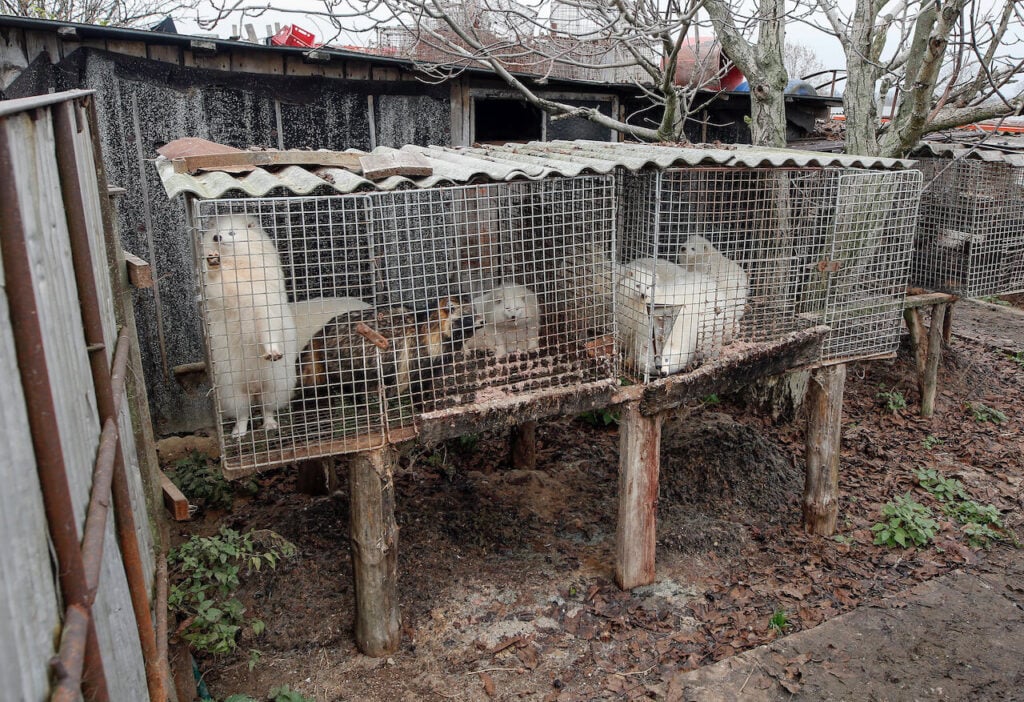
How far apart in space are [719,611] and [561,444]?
2570mm

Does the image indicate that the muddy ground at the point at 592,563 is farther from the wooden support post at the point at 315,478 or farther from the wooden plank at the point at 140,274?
the wooden plank at the point at 140,274

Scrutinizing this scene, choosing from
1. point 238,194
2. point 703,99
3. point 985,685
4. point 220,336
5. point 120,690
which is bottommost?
point 985,685

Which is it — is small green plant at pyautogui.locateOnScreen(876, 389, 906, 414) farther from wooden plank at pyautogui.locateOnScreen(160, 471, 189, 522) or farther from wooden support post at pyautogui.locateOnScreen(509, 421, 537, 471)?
wooden plank at pyautogui.locateOnScreen(160, 471, 189, 522)

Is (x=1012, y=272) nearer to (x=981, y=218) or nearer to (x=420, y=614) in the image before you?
(x=981, y=218)

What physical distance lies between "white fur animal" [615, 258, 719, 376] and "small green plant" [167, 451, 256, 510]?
3337mm

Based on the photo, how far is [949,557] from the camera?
607cm

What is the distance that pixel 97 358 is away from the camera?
247 cm

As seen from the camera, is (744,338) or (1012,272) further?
(1012,272)

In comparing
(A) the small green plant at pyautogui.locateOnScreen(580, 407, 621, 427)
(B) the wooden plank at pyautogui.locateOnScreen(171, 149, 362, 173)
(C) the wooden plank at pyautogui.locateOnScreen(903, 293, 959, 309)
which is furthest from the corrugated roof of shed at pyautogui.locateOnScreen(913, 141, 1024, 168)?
(B) the wooden plank at pyautogui.locateOnScreen(171, 149, 362, 173)

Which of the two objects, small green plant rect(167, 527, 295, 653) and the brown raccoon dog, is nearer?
small green plant rect(167, 527, 295, 653)

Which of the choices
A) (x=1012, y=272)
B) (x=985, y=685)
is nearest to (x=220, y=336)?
(x=985, y=685)

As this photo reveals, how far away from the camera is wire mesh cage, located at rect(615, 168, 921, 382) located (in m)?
4.92

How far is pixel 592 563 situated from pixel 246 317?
3.12 metres

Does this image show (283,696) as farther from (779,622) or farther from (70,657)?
(779,622)
